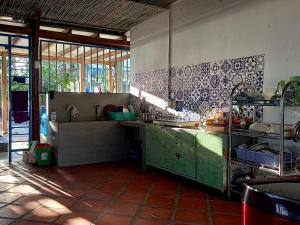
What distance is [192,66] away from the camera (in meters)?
4.57

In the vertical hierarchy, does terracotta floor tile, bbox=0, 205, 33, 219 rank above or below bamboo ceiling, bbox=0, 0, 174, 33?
below

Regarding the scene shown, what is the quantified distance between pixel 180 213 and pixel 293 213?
2375mm

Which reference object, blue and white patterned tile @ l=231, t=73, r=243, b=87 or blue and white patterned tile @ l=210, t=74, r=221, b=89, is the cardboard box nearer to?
blue and white patterned tile @ l=210, t=74, r=221, b=89

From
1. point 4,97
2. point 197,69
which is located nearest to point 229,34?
point 197,69

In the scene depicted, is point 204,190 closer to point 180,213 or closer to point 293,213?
point 180,213

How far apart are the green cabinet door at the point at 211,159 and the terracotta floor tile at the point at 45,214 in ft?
5.46

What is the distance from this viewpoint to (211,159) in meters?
3.55

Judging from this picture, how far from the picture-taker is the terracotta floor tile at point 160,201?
3289 mm

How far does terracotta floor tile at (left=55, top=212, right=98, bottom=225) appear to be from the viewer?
2.78m

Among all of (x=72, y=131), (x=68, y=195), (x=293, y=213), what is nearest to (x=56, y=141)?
(x=72, y=131)

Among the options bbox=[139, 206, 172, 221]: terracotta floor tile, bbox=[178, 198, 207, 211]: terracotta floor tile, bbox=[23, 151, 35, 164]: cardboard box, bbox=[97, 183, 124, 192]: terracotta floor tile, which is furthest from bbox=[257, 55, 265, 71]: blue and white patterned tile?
bbox=[23, 151, 35, 164]: cardboard box

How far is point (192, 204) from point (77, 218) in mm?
1259

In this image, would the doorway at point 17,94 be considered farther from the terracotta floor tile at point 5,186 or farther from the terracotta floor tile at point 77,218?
the terracotta floor tile at point 77,218

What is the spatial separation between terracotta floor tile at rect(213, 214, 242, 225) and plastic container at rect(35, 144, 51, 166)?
10.7 ft
